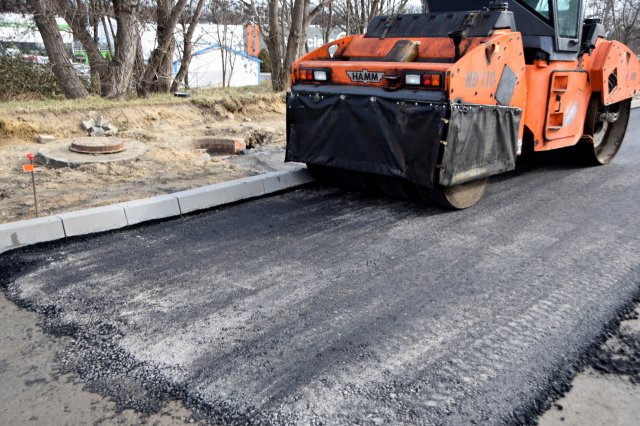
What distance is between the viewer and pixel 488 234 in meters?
5.39

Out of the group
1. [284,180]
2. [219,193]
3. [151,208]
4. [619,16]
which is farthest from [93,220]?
[619,16]

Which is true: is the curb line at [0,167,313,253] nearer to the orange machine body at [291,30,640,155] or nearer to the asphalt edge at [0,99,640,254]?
the asphalt edge at [0,99,640,254]

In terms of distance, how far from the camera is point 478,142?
5703 mm

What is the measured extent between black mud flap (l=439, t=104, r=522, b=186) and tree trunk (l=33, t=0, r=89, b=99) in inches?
356

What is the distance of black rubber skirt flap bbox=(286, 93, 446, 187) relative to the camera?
540 cm

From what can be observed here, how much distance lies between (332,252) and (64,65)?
9.12 metres

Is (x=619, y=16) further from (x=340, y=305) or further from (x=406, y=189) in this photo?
(x=340, y=305)

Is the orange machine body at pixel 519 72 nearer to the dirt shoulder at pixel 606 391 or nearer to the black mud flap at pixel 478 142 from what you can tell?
the black mud flap at pixel 478 142

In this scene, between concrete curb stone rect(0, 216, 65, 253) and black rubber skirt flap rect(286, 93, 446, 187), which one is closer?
A: concrete curb stone rect(0, 216, 65, 253)

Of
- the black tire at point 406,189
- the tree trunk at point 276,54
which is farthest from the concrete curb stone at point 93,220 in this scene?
the tree trunk at point 276,54

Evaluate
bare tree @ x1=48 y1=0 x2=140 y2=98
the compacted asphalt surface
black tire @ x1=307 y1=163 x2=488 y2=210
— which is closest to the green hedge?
bare tree @ x1=48 y1=0 x2=140 y2=98

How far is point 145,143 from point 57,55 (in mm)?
4004

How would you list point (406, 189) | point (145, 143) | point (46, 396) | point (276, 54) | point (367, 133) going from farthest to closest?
point (276, 54) < point (145, 143) < point (406, 189) < point (367, 133) < point (46, 396)

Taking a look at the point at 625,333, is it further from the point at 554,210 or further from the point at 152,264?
the point at 152,264
